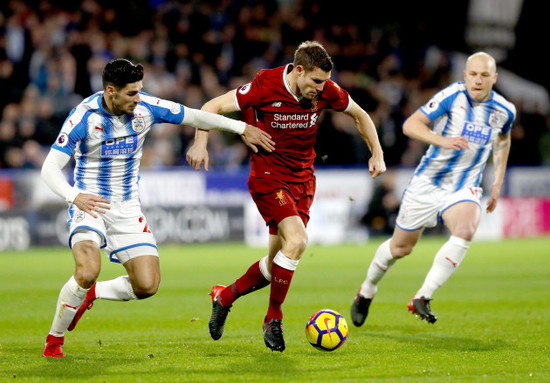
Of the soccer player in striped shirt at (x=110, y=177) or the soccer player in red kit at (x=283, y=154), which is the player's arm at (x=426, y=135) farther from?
the soccer player in striped shirt at (x=110, y=177)

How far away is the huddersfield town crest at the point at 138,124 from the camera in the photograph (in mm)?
6562

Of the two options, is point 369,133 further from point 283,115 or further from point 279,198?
point 279,198

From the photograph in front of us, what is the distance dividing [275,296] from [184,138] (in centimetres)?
1209

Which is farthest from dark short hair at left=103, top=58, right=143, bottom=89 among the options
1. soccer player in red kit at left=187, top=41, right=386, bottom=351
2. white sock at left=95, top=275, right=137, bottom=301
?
white sock at left=95, top=275, right=137, bottom=301

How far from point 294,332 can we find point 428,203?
1.81 m

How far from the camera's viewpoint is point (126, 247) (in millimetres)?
6715

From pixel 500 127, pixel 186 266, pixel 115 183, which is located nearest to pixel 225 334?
pixel 115 183

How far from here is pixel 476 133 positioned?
8.15 meters

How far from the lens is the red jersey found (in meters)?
6.87

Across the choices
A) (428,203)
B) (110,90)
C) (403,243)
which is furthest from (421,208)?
(110,90)

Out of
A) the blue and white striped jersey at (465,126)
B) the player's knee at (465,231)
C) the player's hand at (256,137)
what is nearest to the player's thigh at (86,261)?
the player's hand at (256,137)

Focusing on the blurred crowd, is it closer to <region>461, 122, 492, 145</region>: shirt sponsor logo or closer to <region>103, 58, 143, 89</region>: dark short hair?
<region>461, 122, 492, 145</region>: shirt sponsor logo

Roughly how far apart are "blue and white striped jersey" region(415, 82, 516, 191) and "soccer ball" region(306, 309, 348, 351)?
2.41 metres

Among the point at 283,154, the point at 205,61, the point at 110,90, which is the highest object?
the point at 110,90
